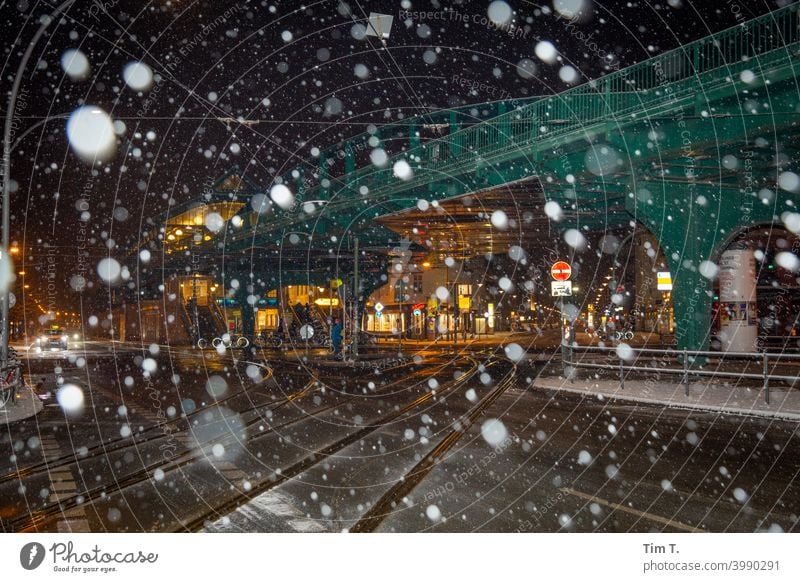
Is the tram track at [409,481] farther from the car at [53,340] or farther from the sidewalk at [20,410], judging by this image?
the car at [53,340]

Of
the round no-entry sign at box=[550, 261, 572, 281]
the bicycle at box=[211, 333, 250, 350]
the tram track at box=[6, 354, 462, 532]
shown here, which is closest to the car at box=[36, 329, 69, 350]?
the bicycle at box=[211, 333, 250, 350]

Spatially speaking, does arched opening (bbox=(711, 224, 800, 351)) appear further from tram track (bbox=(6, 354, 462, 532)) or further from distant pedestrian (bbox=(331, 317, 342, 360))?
distant pedestrian (bbox=(331, 317, 342, 360))

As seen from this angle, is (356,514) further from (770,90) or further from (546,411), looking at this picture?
(770,90)

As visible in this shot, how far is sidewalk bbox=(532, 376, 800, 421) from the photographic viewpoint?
15.7 m

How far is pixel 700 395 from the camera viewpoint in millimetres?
18812

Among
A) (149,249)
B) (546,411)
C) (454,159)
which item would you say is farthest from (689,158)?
(149,249)

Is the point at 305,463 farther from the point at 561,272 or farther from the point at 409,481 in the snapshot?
the point at 561,272

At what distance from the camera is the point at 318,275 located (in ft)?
190

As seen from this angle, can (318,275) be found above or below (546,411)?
above

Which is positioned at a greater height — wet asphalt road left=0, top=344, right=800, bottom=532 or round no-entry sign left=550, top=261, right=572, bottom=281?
round no-entry sign left=550, top=261, right=572, bottom=281

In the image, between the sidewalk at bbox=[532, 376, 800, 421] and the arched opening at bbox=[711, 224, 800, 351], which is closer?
the sidewalk at bbox=[532, 376, 800, 421]

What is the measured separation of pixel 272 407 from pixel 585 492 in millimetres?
11021

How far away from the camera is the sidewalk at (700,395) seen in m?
15.7

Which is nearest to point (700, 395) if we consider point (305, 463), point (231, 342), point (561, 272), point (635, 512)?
point (561, 272)
